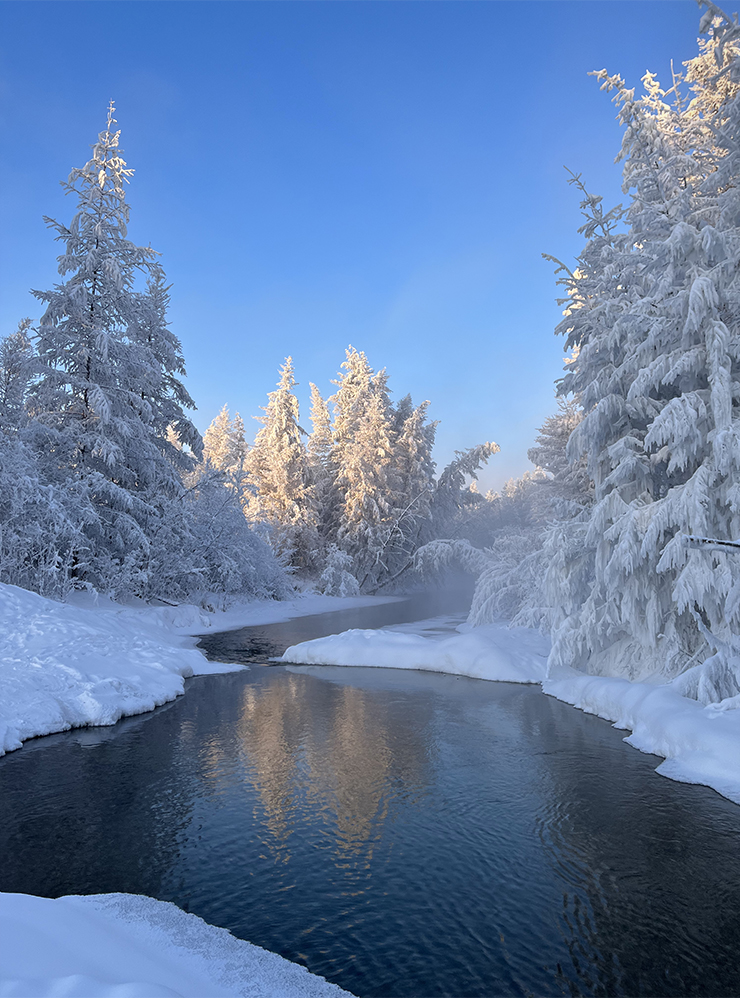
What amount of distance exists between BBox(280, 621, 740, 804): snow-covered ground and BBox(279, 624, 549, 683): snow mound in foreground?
3 cm

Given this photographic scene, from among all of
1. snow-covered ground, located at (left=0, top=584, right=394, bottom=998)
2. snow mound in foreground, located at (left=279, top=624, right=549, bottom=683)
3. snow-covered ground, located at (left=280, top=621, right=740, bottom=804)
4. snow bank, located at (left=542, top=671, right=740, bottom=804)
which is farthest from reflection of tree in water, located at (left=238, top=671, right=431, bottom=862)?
snow bank, located at (left=542, top=671, right=740, bottom=804)

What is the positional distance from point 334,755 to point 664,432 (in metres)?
8.23

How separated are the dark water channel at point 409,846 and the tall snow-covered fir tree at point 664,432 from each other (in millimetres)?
2552

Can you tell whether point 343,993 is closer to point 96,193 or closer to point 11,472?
point 11,472

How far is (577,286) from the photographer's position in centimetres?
1631

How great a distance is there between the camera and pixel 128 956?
3566mm

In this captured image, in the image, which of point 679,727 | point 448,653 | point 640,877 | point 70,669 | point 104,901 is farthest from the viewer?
point 448,653

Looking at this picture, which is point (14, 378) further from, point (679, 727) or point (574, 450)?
point (679, 727)

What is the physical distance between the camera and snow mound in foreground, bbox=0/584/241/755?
10273 millimetres

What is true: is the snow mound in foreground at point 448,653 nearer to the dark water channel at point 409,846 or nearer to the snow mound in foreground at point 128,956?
the dark water channel at point 409,846

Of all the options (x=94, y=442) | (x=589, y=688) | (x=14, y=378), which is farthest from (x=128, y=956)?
(x=14, y=378)

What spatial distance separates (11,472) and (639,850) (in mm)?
19060

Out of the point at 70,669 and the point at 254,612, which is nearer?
the point at 70,669

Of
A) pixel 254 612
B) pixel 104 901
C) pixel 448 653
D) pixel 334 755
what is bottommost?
pixel 334 755
